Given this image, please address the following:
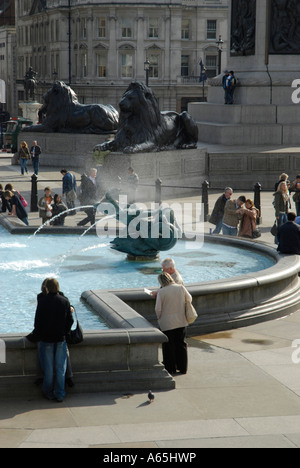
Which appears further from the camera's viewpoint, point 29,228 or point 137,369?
point 29,228

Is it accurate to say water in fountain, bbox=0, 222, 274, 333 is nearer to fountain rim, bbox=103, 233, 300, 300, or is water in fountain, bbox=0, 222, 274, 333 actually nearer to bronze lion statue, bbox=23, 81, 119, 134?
fountain rim, bbox=103, 233, 300, 300

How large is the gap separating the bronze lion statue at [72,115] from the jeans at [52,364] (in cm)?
2816

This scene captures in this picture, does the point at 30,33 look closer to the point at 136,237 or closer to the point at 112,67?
the point at 112,67

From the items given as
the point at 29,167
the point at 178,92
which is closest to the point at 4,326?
the point at 29,167

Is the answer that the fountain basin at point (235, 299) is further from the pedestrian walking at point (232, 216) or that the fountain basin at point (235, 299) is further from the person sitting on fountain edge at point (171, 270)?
the pedestrian walking at point (232, 216)

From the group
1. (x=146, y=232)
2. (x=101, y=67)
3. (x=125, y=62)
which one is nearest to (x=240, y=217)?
(x=146, y=232)

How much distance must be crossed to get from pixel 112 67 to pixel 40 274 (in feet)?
258

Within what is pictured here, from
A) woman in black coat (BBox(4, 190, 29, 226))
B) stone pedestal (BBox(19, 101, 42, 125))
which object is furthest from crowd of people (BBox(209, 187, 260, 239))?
stone pedestal (BBox(19, 101, 42, 125))

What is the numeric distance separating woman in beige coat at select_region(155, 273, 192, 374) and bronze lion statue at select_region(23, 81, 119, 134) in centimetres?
2722

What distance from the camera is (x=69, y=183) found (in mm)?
→ 23203

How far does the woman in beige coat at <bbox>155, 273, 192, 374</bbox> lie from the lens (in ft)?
32.9

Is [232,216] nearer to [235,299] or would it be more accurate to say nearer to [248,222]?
[248,222]

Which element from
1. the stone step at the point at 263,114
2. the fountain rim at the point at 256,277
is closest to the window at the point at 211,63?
the stone step at the point at 263,114

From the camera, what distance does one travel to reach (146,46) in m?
90.6
